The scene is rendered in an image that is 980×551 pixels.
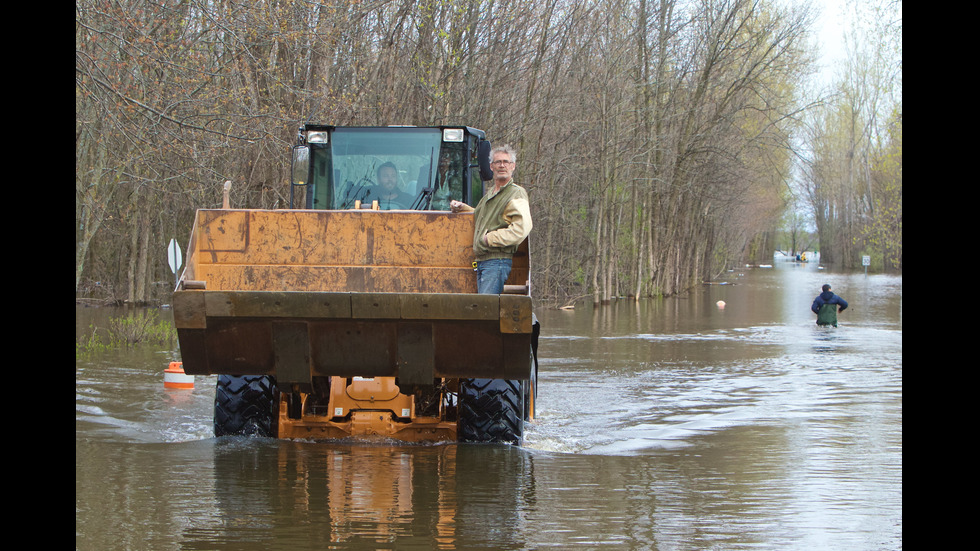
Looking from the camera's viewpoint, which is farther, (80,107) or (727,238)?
(727,238)

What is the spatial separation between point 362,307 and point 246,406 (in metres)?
1.84

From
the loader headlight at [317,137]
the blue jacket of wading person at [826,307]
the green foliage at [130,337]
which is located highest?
the loader headlight at [317,137]

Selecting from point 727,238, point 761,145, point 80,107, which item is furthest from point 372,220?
point 727,238

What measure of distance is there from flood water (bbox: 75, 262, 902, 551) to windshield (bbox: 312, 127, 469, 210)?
2509mm

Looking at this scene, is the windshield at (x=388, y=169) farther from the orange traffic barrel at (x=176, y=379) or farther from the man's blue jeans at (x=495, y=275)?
the orange traffic barrel at (x=176, y=379)

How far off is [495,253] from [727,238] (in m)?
66.6

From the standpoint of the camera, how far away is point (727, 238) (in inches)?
2867

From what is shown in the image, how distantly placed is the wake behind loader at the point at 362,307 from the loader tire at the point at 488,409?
0.04 feet

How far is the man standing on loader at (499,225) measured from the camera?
26.3 ft

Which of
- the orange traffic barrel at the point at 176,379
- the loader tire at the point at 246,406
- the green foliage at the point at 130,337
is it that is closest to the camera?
the loader tire at the point at 246,406

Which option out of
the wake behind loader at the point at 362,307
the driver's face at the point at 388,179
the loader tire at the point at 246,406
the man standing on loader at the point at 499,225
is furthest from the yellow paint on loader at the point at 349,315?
the driver's face at the point at 388,179

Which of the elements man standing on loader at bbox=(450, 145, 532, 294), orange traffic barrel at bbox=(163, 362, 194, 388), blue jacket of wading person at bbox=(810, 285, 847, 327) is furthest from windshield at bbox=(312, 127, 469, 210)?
blue jacket of wading person at bbox=(810, 285, 847, 327)
